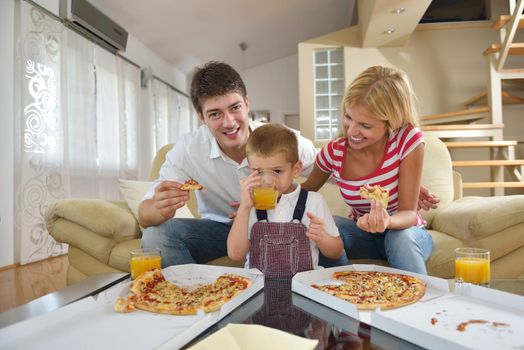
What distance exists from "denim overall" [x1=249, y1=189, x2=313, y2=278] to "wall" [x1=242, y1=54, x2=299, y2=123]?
8510 millimetres

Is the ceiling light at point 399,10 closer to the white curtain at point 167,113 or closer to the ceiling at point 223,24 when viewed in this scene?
the ceiling at point 223,24

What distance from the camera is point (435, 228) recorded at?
2.40 m

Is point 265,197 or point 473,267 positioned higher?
point 265,197

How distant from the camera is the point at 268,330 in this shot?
78 centimetres

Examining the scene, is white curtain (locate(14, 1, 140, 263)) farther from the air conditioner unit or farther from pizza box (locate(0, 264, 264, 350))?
pizza box (locate(0, 264, 264, 350))

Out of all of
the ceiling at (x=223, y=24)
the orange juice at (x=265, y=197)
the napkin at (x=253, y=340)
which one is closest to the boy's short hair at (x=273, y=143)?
Result: the orange juice at (x=265, y=197)

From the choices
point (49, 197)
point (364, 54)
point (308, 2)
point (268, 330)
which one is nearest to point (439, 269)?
point (268, 330)

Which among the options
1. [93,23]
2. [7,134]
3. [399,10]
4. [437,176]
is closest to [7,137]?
[7,134]

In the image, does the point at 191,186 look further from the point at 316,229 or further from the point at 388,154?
the point at 388,154

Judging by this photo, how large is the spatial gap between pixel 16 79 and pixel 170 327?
378cm

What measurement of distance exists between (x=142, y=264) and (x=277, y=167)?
1.94 feet

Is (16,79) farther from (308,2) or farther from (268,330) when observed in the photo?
(308,2)

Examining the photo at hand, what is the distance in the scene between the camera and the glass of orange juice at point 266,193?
5.00 feet

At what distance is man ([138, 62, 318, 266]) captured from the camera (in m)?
1.88
